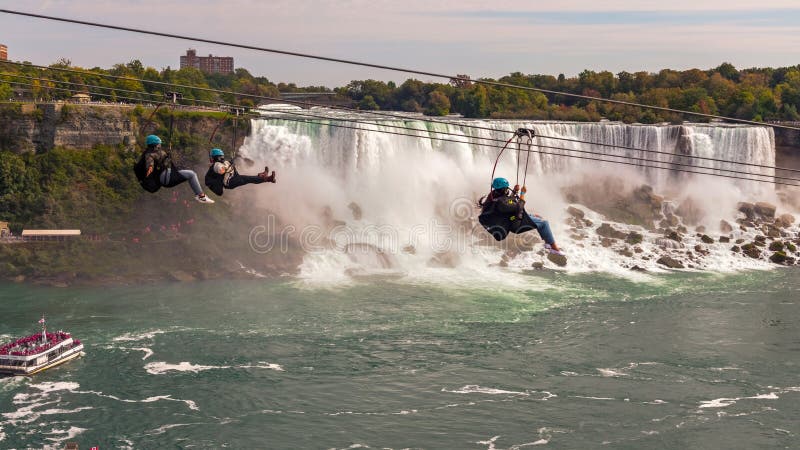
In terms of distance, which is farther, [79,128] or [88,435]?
[79,128]

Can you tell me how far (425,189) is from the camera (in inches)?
2589

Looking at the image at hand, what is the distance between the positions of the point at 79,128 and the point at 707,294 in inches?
1699

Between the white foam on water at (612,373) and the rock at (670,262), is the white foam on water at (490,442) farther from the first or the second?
the rock at (670,262)

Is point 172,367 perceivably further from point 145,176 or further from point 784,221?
point 784,221

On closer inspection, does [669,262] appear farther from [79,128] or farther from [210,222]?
[79,128]

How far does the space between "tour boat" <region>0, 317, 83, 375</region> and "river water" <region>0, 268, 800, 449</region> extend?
482 mm

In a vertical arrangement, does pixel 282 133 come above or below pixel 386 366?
above

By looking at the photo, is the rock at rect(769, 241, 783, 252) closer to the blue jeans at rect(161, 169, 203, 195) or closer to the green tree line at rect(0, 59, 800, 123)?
the green tree line at rect(0, 59, 800, 123)

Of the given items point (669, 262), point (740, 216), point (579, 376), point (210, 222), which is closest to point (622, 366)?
point (579, 376)

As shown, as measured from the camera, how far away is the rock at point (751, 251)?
6066 cm

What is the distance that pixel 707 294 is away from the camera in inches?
1941

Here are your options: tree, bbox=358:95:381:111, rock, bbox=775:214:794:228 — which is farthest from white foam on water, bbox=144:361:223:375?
tree, bbox=358:95:381:111

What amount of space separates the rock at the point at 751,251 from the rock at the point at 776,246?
115 centimetres

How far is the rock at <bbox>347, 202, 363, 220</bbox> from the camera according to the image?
63531 mm
